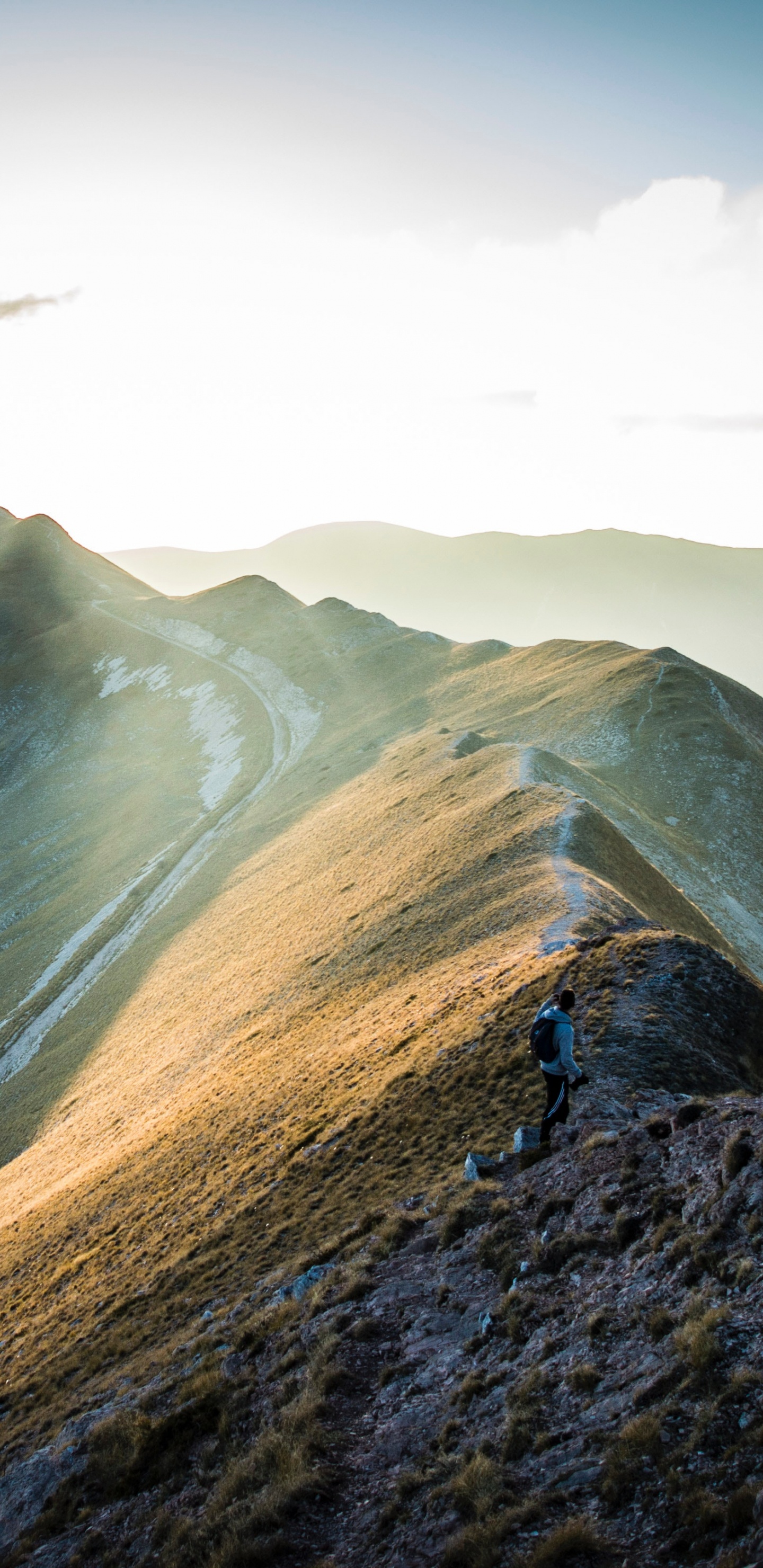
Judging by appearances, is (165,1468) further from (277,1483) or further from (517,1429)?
(517,1429)

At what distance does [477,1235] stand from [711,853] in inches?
1937

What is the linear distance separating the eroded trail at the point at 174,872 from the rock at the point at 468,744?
979 inches

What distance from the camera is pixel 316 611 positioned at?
145 meters

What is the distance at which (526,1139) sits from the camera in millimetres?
15031

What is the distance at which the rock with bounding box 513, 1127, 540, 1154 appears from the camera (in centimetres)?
1488

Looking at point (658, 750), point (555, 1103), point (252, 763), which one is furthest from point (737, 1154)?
point (252, 763)

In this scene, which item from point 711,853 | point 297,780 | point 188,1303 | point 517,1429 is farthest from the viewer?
point 297,780

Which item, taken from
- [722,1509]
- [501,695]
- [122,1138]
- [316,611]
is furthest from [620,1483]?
[316,611]

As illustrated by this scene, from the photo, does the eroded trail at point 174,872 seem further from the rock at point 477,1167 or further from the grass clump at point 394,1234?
the rock at point 477,1167

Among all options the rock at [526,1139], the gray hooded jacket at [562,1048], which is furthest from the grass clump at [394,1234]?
the gray hooded jacket at [562,1048]

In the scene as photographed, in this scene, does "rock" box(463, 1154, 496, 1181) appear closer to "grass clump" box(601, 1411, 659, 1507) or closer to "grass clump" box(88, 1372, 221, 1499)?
"grass clump" box(88, 1372, 221, 1499)

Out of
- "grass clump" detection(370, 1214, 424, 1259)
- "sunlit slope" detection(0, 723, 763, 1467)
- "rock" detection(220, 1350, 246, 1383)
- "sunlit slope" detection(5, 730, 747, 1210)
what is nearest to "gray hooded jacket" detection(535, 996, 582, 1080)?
"sunlit slope" detection(0, 723, 763, 1467)

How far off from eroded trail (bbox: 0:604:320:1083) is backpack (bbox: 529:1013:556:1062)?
43989 millimetres

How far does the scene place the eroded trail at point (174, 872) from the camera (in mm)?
53125
